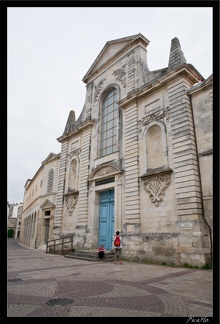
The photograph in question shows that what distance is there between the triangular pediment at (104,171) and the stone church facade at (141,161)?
0.07 m

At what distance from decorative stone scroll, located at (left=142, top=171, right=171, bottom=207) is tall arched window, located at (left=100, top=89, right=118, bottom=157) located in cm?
392

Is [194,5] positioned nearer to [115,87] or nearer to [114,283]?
[114,283]

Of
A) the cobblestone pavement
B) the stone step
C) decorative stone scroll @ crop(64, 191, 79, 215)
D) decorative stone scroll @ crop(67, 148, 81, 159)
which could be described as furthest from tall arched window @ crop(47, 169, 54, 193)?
the cobblestone pavement

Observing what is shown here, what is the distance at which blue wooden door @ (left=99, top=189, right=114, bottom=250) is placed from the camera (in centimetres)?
1286

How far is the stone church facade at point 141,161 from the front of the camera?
359 inches

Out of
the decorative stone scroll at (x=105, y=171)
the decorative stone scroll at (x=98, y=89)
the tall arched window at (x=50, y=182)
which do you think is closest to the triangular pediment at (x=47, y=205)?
the tall arched window at (x=50, y=182)

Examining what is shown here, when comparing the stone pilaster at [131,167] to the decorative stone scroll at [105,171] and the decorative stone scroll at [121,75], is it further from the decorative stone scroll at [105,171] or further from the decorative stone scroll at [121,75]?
the decorative stone scroll at [121,75]

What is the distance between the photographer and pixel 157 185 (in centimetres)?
1042

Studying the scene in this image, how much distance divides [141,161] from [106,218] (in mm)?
4150

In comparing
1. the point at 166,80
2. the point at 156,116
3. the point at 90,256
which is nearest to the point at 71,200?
the point at 90,256

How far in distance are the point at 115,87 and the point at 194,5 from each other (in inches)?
520

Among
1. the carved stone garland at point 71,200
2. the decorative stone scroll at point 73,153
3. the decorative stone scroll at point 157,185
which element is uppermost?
the decorative stone scroll at point 73,153

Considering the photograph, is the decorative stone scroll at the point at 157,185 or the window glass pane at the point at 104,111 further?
the window glass pane at the point at 104,111

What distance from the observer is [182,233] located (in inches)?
347
